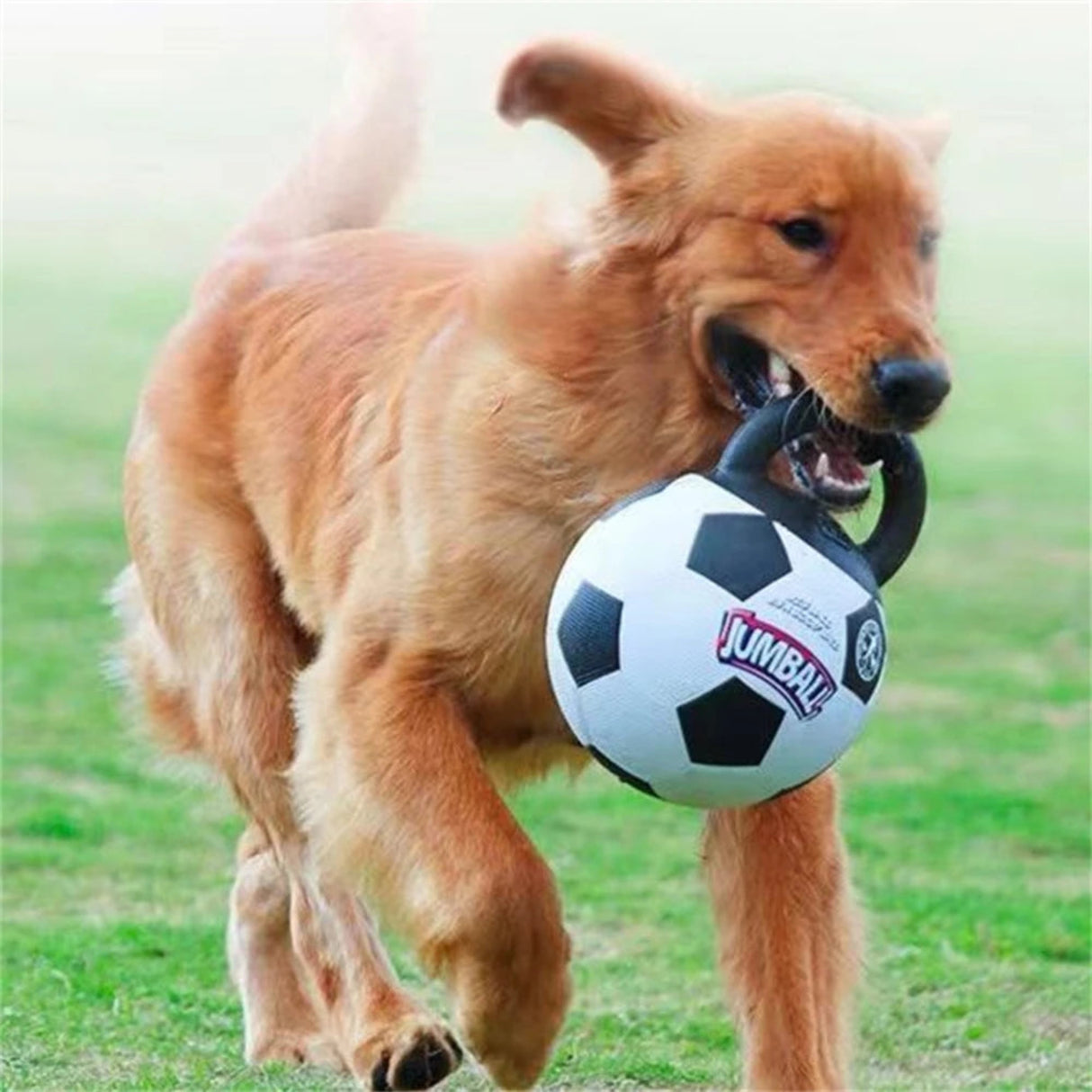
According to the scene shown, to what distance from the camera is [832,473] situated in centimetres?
503

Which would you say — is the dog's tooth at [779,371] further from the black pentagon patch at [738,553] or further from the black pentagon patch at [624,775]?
the black pentagon patch at [624,775]

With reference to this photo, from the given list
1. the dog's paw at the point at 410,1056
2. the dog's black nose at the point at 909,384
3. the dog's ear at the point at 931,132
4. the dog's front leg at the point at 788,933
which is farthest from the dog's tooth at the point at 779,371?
the dog's paw at the point at 410,1056

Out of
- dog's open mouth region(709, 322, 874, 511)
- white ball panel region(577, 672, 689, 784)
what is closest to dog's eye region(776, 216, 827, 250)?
dog's open mouth region(709, 322, 874, 511)

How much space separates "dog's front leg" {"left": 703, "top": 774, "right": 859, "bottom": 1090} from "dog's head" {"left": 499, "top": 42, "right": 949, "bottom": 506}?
36.6 inches

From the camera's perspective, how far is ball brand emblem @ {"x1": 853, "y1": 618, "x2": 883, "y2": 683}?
4965 mm

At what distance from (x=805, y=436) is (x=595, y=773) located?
23.1 feet

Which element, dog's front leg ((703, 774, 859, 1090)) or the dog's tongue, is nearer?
the dog's tongue

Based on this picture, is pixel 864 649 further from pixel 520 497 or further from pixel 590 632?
pixel 520 497

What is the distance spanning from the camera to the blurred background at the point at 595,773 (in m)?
6.97

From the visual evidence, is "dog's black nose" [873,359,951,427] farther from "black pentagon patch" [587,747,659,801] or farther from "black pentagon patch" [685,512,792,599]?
"black pentagon patch" [587,747,659,801]

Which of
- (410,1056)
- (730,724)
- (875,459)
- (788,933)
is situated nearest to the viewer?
(730,724)

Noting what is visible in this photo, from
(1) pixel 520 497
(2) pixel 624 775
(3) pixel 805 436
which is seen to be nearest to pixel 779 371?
(3) pixel 805 436

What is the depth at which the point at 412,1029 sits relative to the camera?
6145 mm

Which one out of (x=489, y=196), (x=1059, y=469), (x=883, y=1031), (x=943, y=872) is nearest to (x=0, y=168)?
(x=489, y=196)
